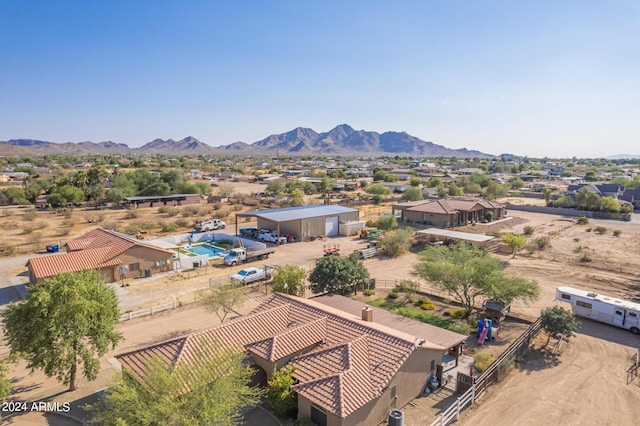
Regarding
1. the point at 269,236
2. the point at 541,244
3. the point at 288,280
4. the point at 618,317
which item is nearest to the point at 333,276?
the point at 288,280

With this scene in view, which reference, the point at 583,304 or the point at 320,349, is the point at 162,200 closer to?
the point at 320,349

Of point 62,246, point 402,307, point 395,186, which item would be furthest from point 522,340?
point 395,186

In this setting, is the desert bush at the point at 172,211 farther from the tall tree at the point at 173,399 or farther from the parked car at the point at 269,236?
the tall tree at the point at 173,399

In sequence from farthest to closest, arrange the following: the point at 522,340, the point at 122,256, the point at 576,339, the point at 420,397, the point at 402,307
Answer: the point at 122,256, the point at 402,307, the point at 576,339, the point at 522,340, the point at 420,397

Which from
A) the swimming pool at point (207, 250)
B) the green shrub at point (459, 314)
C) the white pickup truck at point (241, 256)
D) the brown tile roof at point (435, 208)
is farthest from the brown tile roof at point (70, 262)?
the brown tile roof at point (435, 208)

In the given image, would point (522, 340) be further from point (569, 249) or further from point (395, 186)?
point (395, 186)

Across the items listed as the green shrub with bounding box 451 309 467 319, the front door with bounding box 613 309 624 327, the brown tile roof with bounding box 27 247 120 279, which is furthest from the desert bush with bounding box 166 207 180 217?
the front door with bounding box 613 309 624 327
